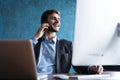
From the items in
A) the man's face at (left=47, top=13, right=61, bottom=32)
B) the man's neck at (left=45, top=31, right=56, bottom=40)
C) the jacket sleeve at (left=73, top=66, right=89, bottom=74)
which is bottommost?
the jacket sleeve at (left=73, top=66, right=89, bottom=74)

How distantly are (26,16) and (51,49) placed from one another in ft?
4.50

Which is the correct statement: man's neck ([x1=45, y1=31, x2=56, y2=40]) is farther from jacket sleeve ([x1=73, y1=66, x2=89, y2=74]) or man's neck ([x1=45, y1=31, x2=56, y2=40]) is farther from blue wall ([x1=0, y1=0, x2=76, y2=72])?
blue wall ([x1=0, y1=0, x2=76, y2=72])

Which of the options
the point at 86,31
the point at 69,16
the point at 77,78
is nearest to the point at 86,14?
the point at 86,31

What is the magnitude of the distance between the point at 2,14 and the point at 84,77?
83.0 inches

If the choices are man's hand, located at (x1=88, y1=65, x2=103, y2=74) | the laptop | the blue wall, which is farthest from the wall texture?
the laptop

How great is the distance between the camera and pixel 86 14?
142 centimetres

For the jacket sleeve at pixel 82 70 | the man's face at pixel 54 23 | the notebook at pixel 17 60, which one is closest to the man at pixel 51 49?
the man's face at pixel 54 23

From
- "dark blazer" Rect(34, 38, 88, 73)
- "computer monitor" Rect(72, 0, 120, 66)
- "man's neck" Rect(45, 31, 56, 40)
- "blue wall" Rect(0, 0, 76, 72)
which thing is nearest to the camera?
"computer monitor" Rect(72, 0, 120, 66)

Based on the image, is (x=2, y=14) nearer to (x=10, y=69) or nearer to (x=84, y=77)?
(x=84, y=77)

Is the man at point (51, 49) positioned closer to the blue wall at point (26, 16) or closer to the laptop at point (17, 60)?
the laptop at point (17, 60)

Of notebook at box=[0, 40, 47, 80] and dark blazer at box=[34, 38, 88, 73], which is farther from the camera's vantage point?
dark blazer at box=[34, 38, 88, 73]

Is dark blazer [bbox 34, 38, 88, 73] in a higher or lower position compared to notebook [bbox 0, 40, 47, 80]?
lower

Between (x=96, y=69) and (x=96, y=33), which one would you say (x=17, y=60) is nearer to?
(x=96, y=33)

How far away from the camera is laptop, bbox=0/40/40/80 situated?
1145 millimetres
